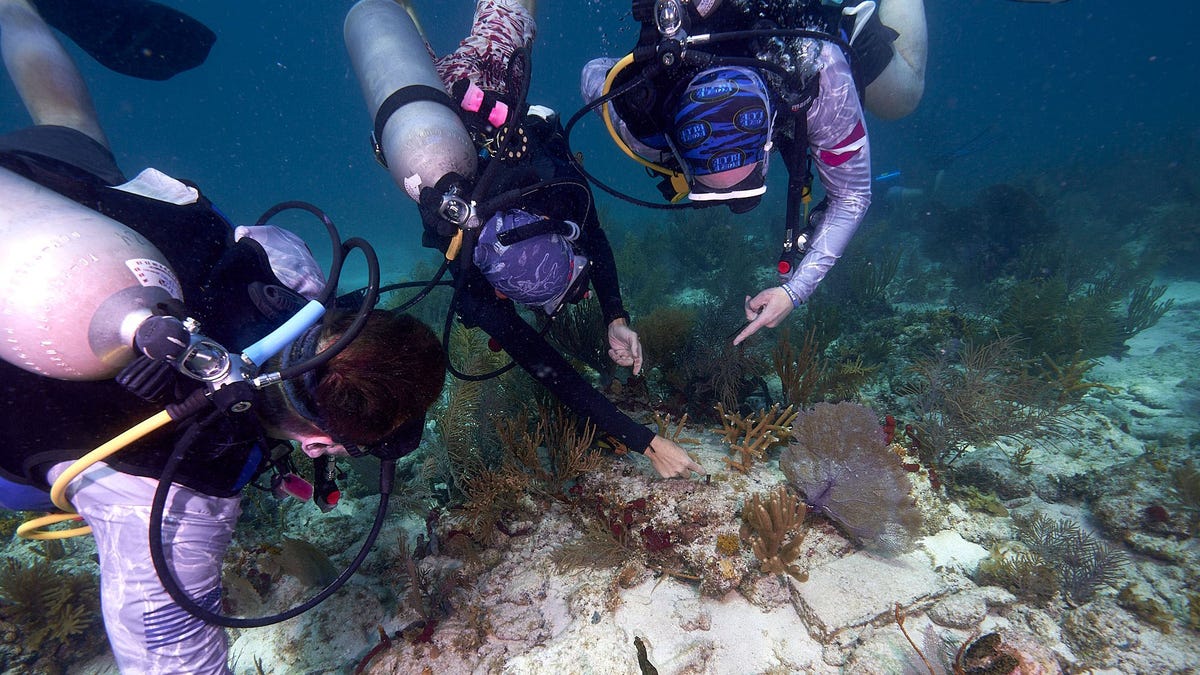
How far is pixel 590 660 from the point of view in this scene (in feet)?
9.25

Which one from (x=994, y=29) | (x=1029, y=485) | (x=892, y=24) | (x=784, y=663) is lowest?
(x=784, y=663)

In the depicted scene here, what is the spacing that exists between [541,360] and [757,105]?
2125 millimetres

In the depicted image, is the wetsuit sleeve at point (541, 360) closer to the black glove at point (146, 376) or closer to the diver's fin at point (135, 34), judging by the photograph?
the black glove at point (146, 376)

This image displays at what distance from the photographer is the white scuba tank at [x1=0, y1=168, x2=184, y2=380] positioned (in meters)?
1.19

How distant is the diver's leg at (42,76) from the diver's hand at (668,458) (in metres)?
4.08

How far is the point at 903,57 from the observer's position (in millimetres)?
4273

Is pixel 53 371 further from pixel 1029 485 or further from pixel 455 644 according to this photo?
pixel 1029 485

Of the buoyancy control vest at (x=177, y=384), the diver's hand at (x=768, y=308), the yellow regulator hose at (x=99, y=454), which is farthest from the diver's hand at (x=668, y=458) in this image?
the yellow regulator hose at (x=99, y=454)

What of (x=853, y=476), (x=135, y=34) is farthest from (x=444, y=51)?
(x=853, y=476)

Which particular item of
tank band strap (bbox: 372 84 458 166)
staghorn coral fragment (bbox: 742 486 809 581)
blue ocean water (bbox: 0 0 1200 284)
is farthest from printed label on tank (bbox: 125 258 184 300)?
blue ocean water (bbox: 0 0 1200 284)

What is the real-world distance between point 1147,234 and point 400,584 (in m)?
17.9

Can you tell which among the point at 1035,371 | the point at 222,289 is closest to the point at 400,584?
the point at 222,289

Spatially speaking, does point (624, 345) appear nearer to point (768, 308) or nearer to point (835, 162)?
point (768, 308)

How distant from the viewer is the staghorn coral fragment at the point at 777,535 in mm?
2979
